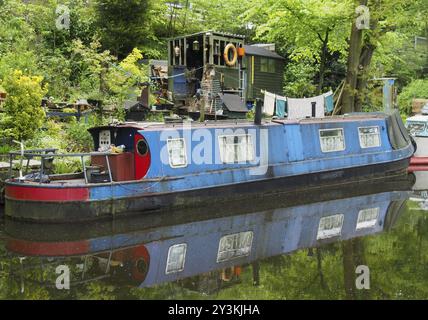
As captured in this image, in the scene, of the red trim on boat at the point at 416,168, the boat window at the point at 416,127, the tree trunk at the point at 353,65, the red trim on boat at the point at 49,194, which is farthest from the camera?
the boat window at the point at 416,127

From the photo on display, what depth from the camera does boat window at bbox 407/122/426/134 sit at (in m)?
20.3

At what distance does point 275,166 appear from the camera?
45.3 ft

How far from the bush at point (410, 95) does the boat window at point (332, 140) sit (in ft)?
42.6

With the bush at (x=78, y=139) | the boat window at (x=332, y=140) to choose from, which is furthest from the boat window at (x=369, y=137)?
the bush at (x=78, y=139)

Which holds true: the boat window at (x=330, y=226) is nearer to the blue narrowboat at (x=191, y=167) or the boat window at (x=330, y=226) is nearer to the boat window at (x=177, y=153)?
the blue narrowboat at (x=191, y=167)

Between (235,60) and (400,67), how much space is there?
13.2 meters

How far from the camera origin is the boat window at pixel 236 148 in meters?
13.0

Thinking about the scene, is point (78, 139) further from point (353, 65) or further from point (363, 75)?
point (363, 75)

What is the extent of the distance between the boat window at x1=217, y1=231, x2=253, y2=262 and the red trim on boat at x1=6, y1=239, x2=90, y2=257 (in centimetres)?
245

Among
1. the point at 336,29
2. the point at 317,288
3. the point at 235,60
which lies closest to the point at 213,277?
the point at 317,288

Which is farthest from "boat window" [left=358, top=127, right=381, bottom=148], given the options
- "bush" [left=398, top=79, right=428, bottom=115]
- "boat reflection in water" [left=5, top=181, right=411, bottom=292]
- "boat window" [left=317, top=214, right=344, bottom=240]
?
"bush" [left=398, top=79, right=428, bottom=115]

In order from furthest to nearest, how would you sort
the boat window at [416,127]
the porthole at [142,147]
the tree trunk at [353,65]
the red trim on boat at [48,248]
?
the boat window at [416,127] < the tree trunk at [353,65] < the porthole at [142,147] < the red trim on boat at [48,248]

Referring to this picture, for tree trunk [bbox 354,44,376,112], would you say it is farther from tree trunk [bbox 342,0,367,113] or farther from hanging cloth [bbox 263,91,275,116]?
hanging cloth [bbox 263,91,275,116]

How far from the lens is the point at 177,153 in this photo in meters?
12.2
